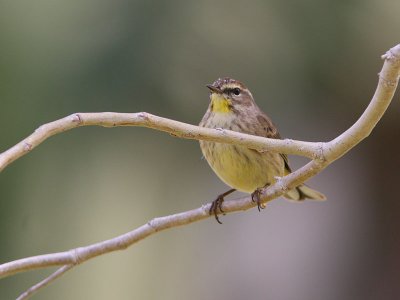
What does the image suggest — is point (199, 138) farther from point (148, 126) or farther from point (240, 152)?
point (240, 152)

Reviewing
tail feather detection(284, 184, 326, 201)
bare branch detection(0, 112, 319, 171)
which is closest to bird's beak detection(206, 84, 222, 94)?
tail feather detection(284, 184, 326, 201)

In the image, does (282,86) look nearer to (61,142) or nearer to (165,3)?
(165,3)

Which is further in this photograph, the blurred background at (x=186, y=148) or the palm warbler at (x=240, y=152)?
the blurred background at (x=186, y=148)

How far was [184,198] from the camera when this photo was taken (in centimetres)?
691

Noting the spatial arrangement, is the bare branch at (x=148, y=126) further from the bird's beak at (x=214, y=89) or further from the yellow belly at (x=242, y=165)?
the bird's beak at (x=214, y=89)

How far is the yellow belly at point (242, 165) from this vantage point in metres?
4.00

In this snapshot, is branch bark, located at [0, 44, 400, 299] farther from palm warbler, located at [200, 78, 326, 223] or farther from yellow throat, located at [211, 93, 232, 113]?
yellow throat, located at [211, 93, 232, 113]

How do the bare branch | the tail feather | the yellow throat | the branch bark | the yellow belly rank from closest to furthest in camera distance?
1. the bare branch
2. the branch bark
3. the yellow belly
4. the yellow throat
5. the tail feather

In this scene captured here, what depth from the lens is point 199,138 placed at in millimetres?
2414

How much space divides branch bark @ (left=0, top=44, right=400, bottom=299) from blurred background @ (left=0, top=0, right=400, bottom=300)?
9.67 feet

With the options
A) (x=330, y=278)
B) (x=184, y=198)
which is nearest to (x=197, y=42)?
(x=184, y=198)

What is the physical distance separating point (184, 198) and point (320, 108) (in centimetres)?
167

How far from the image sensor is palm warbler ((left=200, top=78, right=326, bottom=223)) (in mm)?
4016

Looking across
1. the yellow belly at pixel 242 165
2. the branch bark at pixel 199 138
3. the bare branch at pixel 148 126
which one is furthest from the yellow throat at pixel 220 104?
the bare branch at pixel 148 126
